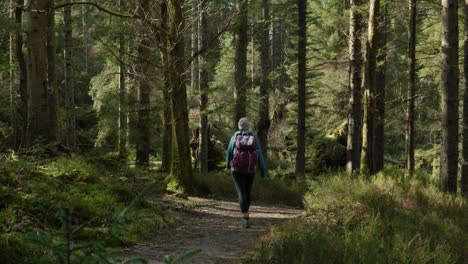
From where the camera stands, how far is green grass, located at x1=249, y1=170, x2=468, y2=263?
5.07m

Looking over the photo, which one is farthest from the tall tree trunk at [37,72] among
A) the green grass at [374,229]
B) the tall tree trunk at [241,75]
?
the tall tree trunk at [241,75]

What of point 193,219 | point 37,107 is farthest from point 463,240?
point 37,107

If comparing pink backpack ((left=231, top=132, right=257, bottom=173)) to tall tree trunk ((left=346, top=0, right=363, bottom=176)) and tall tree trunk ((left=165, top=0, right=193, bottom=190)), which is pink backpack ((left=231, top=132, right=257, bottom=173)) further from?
tall tree trunk ((left=346, top=0, right=363, bottom=176))

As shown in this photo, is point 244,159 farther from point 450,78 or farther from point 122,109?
point 122,109

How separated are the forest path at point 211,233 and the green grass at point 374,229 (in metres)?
0.56

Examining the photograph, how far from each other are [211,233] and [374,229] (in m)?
2.68

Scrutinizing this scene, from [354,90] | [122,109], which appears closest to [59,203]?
[354,90]

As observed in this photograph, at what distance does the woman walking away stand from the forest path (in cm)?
66

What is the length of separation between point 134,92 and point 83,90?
24.3 m

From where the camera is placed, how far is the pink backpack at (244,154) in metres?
8.01

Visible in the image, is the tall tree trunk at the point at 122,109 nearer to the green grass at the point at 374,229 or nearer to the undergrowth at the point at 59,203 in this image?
the undergrowth at the point at 59,203

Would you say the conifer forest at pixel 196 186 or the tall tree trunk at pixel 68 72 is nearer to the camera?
the conifer forest at pixel 196 186

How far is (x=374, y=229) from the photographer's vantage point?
20.1 feet

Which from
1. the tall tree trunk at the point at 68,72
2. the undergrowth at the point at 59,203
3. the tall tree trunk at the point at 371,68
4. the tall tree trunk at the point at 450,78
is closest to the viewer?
the undergrowth at the point at 59,203
